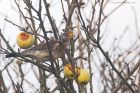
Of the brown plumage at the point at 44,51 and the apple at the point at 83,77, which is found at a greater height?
the brown plumage at the point at 44,51

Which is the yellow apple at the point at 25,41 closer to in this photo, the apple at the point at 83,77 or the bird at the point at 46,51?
the bird at the point at 46,51

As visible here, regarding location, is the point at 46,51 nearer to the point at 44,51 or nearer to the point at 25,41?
the point at 44,51

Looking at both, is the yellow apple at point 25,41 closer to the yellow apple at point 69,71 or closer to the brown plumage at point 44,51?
the brown plumage at point 44,51

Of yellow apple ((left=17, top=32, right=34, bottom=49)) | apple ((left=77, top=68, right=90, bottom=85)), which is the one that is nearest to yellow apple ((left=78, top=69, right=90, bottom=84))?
apple ((left=77, top=68, right=90, bottom=85))

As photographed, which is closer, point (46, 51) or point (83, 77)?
point (83, 77)

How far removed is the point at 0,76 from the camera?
8.15 feet

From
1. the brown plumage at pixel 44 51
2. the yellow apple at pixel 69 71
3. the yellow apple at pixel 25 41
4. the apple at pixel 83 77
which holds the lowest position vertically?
the apple at pixel 83 77

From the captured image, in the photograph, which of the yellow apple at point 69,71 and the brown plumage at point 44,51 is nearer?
the yellow apple at point 69,71

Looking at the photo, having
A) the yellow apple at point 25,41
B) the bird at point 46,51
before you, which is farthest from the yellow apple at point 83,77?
the yellow apple at point 25,41

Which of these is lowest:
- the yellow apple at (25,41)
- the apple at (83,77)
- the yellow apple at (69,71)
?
the apple at (83,77)

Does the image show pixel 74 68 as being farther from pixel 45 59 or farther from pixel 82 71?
pixel 45 59

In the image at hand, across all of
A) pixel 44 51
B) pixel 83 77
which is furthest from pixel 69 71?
pixel 44 51

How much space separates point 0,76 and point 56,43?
704mm

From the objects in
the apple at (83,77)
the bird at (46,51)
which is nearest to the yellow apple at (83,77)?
the apple at (83,77)
